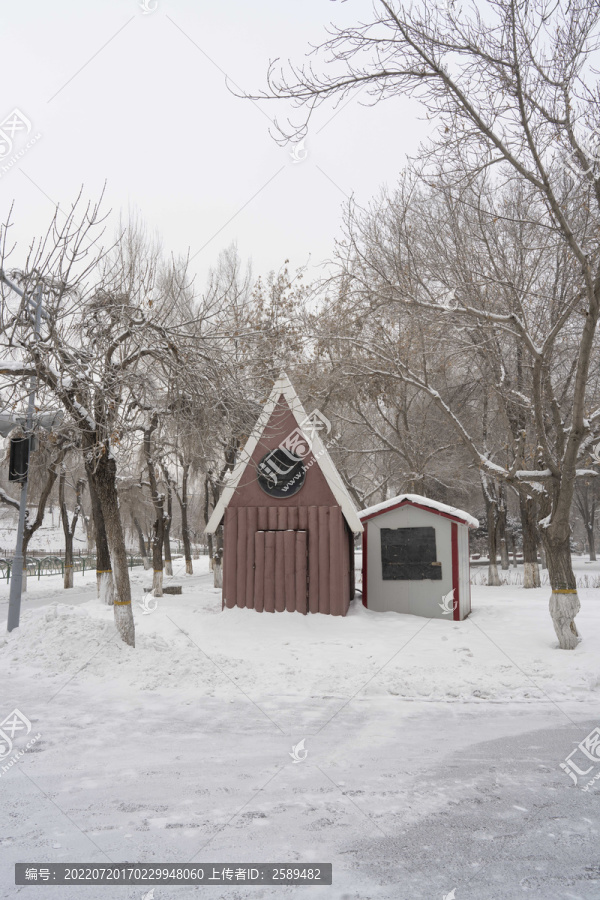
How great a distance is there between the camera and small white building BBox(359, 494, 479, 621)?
40.9 ft

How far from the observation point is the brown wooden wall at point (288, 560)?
39.2 feet

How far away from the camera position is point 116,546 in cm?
932

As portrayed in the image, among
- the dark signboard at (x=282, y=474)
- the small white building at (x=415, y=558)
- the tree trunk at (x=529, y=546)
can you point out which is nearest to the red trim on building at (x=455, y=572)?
the small white building at (x=415, y=558)

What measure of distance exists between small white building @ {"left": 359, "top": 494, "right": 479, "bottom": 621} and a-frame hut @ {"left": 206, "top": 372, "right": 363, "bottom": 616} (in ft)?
3.19

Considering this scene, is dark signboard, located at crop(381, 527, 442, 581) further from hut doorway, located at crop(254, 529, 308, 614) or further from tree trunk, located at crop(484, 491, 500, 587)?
tree trunk, located at crop(484, 491, 500, 587)

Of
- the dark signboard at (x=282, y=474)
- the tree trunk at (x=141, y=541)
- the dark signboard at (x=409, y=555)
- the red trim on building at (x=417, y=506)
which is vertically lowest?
the tree trunk at (x=141, y=541)

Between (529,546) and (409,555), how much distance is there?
927 cm

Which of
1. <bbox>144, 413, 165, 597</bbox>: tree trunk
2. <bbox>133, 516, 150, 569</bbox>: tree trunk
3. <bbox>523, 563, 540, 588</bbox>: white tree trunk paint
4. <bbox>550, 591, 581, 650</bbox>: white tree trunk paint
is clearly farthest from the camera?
<bbox>133, 516, 150, 569</bbox>: tree trunk

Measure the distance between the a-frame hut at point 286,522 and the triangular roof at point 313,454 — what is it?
0.8 inches

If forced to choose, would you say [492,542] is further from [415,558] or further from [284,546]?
[284,546]

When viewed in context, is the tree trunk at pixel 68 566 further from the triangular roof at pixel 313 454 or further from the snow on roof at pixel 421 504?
the snow on roof at pixel 421 504

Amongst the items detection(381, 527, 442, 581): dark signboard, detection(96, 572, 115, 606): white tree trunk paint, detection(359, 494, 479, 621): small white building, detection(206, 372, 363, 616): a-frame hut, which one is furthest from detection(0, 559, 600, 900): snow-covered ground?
detection(96, 572, 115, 606): white tree trunk paint

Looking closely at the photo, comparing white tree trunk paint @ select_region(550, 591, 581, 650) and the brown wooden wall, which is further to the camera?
the brown wooden wall

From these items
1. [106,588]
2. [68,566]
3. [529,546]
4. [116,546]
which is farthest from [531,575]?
[68,566]
